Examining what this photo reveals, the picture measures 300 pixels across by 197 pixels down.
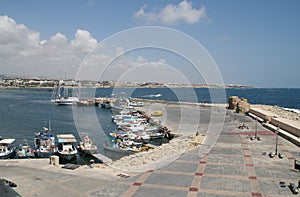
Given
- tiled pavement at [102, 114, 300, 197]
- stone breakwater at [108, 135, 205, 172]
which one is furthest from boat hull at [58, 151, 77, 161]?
tiled pavement at [102, 114, 300, 197]

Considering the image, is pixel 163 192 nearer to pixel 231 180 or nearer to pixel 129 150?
pixel 231 180

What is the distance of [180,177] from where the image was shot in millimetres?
13805

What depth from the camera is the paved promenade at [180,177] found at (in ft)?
39.4

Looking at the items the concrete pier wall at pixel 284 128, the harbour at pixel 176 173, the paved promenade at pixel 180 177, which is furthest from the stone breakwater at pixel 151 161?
the concrete pier wall at pixel 284 128

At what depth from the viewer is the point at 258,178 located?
1371 centimetres

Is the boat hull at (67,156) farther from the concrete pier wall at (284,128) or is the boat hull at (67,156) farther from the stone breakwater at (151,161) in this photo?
the concrete pier wall at (284,128)

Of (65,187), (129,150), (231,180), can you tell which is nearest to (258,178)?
(231,180)

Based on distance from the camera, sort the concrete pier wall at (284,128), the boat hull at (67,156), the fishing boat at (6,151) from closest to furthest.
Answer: the concrete pier wall at (284,128), the boat hull at (67,156), the fishing boat at (6,151)

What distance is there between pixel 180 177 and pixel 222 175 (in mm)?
2221

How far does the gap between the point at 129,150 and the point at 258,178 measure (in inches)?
573

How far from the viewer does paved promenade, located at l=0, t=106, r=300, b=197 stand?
39.4ft

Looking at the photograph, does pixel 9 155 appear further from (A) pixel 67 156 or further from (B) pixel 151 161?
(B) pixel 151 161

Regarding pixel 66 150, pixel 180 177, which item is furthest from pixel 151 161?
pixel 66 150

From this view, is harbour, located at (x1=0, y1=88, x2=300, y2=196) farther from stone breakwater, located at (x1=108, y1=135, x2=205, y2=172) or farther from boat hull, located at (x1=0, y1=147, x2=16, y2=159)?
boat hull, located at (x1=0, y1=147, x2=16, y2=159)
